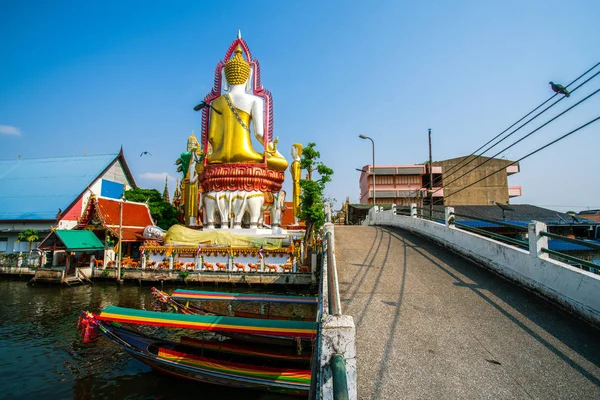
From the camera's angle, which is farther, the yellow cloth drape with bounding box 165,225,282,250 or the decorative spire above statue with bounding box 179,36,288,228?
the decorative spire above statue with bounding box 179,36,288,228

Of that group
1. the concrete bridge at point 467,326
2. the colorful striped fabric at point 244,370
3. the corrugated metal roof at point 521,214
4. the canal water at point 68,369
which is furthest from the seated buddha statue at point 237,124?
the colorful striped fabric at point 244,370

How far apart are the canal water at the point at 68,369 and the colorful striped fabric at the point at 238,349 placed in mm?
876

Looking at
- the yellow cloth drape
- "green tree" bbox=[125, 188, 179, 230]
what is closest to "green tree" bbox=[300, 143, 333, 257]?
the yellow cloth drape

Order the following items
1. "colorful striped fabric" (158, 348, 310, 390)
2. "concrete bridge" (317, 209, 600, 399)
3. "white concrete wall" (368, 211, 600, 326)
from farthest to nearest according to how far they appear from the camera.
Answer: "colorful striped fabric" (158, 348, 310, 390)
"white concrete wall" (368, 211, 600, 326)
"concrete bridge" (317, 209, 600, 399)

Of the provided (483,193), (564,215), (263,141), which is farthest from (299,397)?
(483,193)

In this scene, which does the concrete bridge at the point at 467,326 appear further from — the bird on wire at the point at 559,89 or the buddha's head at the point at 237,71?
the buddha's head at the point at 237,71

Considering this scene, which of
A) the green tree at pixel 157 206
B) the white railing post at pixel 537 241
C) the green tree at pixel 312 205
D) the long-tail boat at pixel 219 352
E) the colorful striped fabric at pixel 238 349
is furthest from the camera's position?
the green tree at pixel 157 206

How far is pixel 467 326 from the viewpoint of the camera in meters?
5.13

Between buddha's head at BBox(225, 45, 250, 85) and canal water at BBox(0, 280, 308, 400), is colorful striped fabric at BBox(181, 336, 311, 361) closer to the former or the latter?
canal water at BBox(0, 280, 308, 400)

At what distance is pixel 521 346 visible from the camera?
460 cm

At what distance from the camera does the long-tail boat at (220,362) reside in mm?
7383

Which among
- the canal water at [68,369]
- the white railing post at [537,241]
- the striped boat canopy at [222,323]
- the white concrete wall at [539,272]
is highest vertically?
the white railing post at [537,241]

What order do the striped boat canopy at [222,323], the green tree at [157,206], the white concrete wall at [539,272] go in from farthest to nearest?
1. the green tree at [157,206]
2. the striped boat canopy at [222,323]
3. the white concrete wall at [539,272]

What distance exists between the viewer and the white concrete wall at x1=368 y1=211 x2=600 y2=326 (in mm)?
5266
